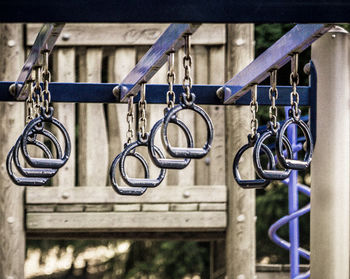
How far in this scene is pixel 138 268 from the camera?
33.4ft

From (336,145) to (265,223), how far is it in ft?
19.2

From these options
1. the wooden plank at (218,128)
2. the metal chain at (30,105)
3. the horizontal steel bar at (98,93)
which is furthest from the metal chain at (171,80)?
the wooden plank at (218,128)

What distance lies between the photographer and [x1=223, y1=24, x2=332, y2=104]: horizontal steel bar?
8.27 ft

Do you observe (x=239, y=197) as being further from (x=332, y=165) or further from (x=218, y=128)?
(x=332, y=165)

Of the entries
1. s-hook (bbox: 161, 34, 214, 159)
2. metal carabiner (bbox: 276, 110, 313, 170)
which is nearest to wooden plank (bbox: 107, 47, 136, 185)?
metal carabiner (bbox: 276, 110, 313, 170)

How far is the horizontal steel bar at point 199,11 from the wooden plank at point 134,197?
3.41 meters

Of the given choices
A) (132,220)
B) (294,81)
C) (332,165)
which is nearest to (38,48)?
(294,81)

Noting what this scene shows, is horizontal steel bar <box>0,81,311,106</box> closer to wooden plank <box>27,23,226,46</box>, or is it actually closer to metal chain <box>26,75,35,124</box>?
metal chain <box>26,75,35,124</box>

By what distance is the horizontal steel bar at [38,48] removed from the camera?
260cm

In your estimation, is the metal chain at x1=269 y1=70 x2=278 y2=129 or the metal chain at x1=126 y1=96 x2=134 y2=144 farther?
the metal chain at x1=126 y1=96 x2=134 y2=144

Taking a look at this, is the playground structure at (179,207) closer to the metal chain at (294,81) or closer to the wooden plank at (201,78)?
the wooden plank at (201,78)

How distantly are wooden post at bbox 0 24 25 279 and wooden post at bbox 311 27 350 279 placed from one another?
7.68ft

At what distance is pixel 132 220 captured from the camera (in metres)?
5.57

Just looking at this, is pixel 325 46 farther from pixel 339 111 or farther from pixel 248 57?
pixel 248 57
